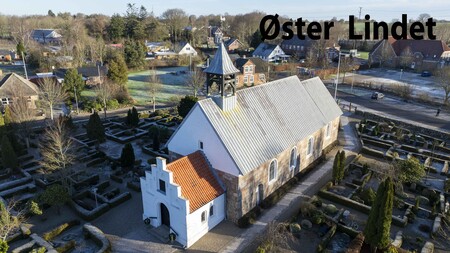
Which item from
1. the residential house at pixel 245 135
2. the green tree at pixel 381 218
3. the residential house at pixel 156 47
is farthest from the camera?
the residential house at pixel 156 47

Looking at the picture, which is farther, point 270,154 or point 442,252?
point 270,154

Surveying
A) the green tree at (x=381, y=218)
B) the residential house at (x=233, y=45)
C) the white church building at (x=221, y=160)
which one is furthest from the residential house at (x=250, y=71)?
the green tree at (x=381, y=218)

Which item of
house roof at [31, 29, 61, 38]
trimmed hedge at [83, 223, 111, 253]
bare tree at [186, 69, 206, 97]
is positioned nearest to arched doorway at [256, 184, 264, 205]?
trimmed hedge at [83, 223, 111, 253]

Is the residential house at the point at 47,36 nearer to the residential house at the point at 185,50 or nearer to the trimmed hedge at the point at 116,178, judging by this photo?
the residential house at the point at 185,50

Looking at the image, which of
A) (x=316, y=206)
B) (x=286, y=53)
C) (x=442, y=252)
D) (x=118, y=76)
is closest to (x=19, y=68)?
(x=118, y=76)

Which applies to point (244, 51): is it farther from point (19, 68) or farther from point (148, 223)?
point (148, 223)

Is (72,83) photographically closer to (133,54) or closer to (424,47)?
(133,54)
